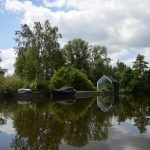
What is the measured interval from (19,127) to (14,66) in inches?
3091

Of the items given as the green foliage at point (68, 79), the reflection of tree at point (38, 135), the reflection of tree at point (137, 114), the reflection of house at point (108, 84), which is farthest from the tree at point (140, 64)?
the reflection of tree at point (38, 135)

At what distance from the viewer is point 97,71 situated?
108m

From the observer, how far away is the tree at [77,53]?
105 m

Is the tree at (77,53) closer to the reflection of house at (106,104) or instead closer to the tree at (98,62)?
the tree at (98,62)

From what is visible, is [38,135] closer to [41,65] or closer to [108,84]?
[41,65]

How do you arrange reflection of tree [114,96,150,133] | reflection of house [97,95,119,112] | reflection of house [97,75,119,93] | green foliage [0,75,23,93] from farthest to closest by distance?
reflection of house [97,75,119,93] → green foliage [0,75,23,93] → reflection of house [97,95,119,112] → reflection of tree [114,96,150,133]

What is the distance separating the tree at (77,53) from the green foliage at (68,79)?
23.5 m

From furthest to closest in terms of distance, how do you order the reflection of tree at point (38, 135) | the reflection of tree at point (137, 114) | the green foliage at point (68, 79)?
the green foliage at point (68, 79), the reflection of tree at point (137, 114), the reflection of tree at point (38, 135)

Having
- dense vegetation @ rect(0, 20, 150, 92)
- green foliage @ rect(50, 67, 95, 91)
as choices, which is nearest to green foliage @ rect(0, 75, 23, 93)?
dense vegetation @ rect(0, 20, 150, 92)

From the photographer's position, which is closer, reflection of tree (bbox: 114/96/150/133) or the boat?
reflection of tree (bbox: 114/96/150/133)

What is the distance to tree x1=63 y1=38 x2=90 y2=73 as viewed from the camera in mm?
104750

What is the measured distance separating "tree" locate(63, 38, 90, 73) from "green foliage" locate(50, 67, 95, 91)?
23523 mm

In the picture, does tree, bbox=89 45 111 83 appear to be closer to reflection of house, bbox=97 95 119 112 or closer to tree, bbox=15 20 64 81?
tree, bbox=15 20 64 81

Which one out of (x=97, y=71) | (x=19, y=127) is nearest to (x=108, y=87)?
(x=97, y=71)
